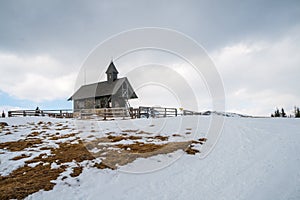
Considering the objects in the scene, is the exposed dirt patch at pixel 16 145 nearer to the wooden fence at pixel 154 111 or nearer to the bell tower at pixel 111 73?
the wooden fence at pixel 154 111

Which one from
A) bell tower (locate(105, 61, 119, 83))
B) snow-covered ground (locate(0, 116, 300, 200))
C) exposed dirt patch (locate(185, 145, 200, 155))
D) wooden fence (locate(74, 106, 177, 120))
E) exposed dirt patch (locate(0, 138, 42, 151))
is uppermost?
bell tower (locate(105, 61, 119, 83))

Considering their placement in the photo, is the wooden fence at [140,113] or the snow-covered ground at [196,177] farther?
the wooden fence at [140,113]

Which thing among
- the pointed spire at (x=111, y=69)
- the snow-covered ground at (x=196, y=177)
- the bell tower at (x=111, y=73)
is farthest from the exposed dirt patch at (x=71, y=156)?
the pointed spire at (x=111, y=69)

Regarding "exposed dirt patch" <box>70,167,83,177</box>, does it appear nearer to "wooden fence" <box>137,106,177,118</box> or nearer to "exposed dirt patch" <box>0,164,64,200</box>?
"exposed dirt patch" <box>0,164,64,200</box>

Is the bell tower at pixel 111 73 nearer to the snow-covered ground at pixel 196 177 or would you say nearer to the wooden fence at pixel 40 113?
the wooden fence at pixel 40 113

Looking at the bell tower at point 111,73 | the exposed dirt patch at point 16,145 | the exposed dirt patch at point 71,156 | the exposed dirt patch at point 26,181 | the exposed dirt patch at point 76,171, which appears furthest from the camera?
the bell tower at point 111,73

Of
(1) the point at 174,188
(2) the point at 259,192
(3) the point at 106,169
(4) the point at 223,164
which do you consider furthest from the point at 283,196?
(3) the point at 106,169

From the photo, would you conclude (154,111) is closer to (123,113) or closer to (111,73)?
(123,113)

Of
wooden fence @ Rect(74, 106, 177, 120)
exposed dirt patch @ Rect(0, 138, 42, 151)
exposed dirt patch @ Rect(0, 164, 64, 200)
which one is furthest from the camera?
wooden fence @ Rect(74, 106, 177, 120)

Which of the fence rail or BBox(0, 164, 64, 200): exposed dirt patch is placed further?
the fence rail

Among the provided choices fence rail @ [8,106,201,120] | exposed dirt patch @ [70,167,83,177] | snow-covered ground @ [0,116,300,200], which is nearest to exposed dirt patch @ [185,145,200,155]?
snow-covered ground @ [0,116,300,200]

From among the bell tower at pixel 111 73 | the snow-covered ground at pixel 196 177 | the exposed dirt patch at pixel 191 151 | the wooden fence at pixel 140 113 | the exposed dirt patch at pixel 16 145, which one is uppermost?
the bell tower at pixel 111 73

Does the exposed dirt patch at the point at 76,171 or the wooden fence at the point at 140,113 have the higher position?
the wooden fence at the point at 140,113

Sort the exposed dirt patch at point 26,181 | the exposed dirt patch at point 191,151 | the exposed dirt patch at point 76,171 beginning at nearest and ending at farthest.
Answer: the exposed dirt patch at point 26,181, the exposed dirt patch at point 76,171, the exposed dirt patch at point 191,151
